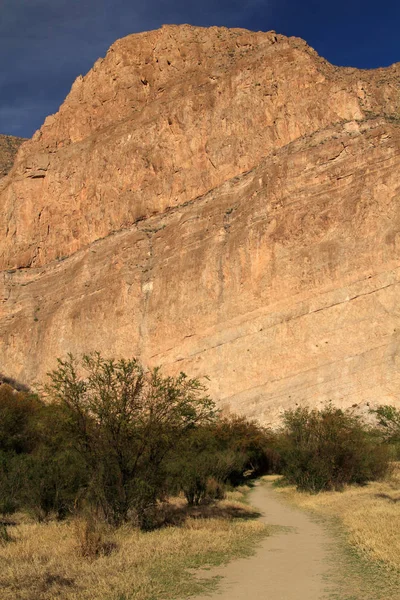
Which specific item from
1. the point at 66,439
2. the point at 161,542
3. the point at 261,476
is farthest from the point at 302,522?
the point at 261,476

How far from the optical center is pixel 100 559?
25.6ft

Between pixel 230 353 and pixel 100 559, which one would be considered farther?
pixel 230 353

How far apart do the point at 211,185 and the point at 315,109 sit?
449 inches

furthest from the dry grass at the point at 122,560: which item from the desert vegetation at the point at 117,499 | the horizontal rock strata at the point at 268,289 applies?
the horizontal rock strata at the point at 268,289

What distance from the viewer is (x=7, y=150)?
83.7 m

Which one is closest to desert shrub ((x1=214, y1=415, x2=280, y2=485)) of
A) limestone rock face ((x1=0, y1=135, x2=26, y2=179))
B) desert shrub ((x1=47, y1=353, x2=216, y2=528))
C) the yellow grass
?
the yellow grass

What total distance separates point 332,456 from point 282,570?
39.6 feet

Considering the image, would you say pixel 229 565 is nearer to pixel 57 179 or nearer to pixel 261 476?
pixel 261 476

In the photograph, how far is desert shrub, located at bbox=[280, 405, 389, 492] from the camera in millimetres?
19156

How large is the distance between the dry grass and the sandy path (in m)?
0.36

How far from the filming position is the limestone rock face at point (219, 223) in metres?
34.4

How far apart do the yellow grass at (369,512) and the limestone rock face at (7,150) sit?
225 ft

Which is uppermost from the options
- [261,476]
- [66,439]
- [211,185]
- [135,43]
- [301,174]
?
[135,43]

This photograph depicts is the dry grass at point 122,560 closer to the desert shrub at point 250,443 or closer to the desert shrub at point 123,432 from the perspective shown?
the desert shrub at point 123,432
